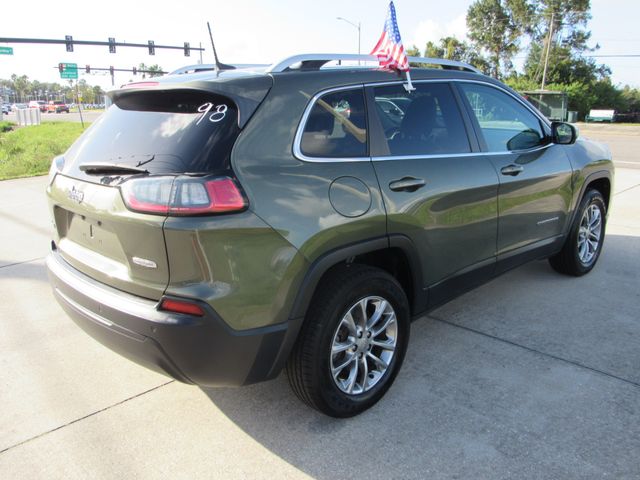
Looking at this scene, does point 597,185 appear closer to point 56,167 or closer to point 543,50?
point 56,167

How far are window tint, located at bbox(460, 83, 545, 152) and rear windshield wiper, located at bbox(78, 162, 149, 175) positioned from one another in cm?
222

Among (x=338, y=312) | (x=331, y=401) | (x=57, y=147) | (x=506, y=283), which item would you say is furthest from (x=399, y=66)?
(x=57, y=147)

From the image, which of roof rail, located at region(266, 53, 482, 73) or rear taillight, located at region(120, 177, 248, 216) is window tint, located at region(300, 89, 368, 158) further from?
rear taillight, located at region(120, 177, 248, 216)

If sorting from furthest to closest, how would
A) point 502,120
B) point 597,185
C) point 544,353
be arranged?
point 597,185 < point 502,120 < point 544,353

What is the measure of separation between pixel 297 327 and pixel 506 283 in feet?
9.63

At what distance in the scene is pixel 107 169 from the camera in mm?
2496

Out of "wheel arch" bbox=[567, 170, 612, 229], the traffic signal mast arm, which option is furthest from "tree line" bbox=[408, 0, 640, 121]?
"wheel arch" bbox=[567, 170, 612, 229]

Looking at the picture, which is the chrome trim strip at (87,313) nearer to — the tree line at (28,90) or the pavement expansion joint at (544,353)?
the pavement expansion joint at (544,353)

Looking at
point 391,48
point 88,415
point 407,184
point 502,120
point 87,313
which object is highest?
point 391,48

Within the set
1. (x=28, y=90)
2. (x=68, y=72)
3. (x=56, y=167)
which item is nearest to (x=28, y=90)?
(x=28, y=90)

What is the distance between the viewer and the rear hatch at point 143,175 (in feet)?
7.25

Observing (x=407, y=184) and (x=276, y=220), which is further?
(x=407, y=184)

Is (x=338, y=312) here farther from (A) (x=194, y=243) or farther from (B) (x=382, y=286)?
(A) (x=194, y=243)

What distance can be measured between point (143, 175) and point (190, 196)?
291 mm
